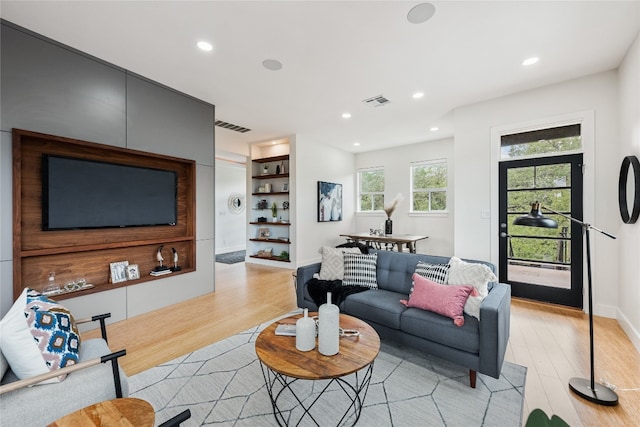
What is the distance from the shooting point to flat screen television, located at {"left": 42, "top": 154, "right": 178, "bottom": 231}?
2.70 metres

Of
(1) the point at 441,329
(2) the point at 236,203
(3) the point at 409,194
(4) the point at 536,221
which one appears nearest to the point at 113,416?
(1) the point at 441,329

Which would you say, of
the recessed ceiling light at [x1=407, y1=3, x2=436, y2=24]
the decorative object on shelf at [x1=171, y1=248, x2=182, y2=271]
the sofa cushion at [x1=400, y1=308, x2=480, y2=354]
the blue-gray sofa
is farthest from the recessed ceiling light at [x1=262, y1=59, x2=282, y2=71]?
the sofa cushion at [x1=400, y1=308, x2=480, y2=354]

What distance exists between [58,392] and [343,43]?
326cm

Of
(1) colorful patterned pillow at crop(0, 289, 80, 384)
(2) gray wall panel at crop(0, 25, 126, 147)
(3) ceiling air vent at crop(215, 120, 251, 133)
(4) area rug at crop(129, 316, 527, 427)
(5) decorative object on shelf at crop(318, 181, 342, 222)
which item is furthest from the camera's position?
(5) decorative object on shelf at crop(318, 181, 342, 222)

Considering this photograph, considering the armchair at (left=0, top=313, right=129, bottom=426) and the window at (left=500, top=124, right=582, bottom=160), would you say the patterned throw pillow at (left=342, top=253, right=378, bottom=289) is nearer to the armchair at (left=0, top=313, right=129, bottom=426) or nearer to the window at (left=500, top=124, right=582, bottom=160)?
the armchair at (left=0, top=313, right=129, bottom=426)

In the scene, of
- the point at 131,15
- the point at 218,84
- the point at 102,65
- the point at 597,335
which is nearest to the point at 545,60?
the point at 597,335

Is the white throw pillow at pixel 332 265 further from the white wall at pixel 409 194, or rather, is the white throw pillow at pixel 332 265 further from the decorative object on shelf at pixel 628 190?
the white wall at pixel 409 194

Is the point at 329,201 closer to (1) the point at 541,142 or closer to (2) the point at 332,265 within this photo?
(2) the point at 332,265

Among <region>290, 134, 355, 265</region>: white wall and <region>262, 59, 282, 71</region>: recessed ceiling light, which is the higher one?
<region>262, 59, 282, 71</region>: recessed ceiling light

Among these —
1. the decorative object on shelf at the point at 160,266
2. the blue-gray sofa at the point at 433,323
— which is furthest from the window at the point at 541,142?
the decorative object on shelf at the point at 160,266

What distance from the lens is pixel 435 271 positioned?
2555 millimetres

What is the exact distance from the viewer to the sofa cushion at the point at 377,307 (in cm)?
231

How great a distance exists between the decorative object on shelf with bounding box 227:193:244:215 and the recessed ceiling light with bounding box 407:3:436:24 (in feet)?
25.2

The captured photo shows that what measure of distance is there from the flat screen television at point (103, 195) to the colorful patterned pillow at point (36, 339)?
1597 mm
